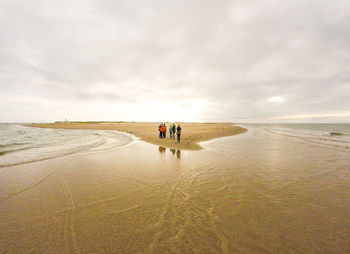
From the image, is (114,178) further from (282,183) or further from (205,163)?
(282,183)

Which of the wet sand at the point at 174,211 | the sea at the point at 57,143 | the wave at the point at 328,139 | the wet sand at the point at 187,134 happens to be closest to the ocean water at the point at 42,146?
the sea at the point at 57,143

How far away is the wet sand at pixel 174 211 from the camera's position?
10.4ft

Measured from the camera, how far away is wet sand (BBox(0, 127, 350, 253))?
3.18m

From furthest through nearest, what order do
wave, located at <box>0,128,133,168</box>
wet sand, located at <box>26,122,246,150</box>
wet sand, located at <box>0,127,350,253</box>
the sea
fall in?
1. wet sand, located at <box>26,122,246,150</box>
2. the sea
3. wave, located at <box>0,128,133,168</box>
4. wet sand, located at <box>0,127,350,253</box>

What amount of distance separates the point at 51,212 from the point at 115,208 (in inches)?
75.2

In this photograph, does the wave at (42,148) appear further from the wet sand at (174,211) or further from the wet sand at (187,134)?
the wet sand at (187,134)

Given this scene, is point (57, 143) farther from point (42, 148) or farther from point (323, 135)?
point (323, 135)

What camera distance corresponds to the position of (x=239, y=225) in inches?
148

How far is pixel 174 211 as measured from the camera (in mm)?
4383

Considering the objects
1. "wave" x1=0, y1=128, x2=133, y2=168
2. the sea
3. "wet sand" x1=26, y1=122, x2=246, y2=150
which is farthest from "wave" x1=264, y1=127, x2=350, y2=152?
"wave" x1=0, y1=128, x2=133, y2=168

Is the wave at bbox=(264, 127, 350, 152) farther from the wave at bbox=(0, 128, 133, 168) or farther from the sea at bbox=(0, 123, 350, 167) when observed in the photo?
the wave at bbox=(0, 128, 133, 168)

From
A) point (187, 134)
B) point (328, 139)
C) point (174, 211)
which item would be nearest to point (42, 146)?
point (174, 211)

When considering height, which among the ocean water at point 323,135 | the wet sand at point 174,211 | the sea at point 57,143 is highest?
the sea at point 57,143

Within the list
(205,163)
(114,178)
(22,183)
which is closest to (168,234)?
(114,178)
